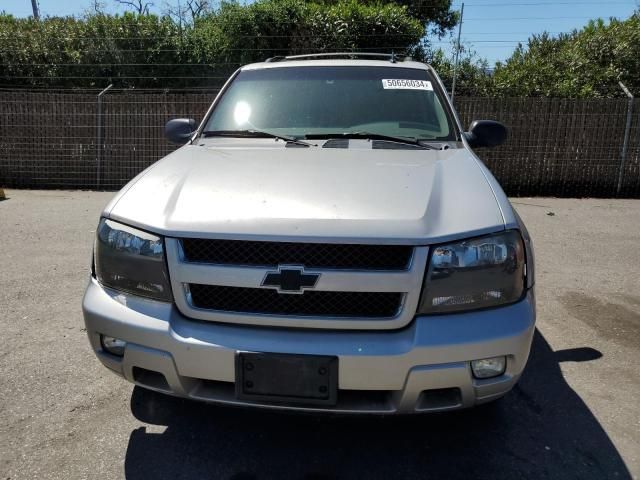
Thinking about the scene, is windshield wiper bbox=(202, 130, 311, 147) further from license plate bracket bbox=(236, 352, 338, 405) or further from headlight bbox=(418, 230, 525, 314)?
license plate bracket bbox=(236, 352, 338, 405)

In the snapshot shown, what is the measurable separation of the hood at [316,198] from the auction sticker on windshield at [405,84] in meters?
0.97

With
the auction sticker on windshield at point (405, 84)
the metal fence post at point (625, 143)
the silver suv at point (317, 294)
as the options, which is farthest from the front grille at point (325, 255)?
the metal fence post at point (625, 143)

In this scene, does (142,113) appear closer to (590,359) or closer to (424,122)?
(424,122)

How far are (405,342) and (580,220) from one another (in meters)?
7.11

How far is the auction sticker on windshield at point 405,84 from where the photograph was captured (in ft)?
12.4

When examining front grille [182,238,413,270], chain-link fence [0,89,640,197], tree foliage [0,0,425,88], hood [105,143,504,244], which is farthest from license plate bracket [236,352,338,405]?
tree foliage [0,0,425,88]

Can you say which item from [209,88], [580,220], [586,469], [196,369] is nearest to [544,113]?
[580,220]

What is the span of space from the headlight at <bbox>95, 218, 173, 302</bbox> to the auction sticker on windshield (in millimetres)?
2131

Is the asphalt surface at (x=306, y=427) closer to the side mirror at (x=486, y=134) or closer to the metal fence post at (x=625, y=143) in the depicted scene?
the side mirror at (x=486, y=134)

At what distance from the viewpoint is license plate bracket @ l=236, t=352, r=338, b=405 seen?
2111 millimetres

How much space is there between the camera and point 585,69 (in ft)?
42.9

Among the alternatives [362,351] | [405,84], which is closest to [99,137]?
[405,84]

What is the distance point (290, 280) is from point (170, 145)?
337 inches

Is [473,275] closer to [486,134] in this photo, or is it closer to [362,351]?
[362,351]
